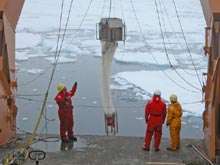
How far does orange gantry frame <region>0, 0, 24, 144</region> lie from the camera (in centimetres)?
566

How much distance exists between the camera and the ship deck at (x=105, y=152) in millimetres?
5270

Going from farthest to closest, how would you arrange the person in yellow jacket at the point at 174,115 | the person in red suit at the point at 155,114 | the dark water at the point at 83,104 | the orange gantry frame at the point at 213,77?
the dark water at the point at 83,104 → the person in yellow jacket at the point at 174,115 → the person in red suit at the point at 155,114 → the orange gantry frame at the point at 213,77

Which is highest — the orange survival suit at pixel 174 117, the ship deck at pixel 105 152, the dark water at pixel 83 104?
the orange survival suit at pixel 174 117

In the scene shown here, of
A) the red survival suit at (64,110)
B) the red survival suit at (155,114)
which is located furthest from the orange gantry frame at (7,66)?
the red survival suit at (155,114)

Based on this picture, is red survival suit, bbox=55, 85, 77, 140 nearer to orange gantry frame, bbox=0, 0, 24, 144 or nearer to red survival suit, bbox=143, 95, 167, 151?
orange gantry frame, bbox=0, 0, 24, 144

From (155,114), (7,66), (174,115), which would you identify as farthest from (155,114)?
(7,66)

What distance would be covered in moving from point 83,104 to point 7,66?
19.0 feet

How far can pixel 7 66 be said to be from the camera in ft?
19.8

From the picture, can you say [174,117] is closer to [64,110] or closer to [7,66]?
[64,110]

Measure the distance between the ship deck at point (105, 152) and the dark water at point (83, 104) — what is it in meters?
1.67

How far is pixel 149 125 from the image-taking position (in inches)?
217

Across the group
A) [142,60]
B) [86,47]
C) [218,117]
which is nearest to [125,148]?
[218,117]

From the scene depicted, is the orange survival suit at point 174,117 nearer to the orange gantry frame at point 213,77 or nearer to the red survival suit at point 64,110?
the orange gantry frame at point 213,77

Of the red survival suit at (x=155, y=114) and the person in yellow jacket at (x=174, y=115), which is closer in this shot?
the red survival suit at (x=155, y=114)
